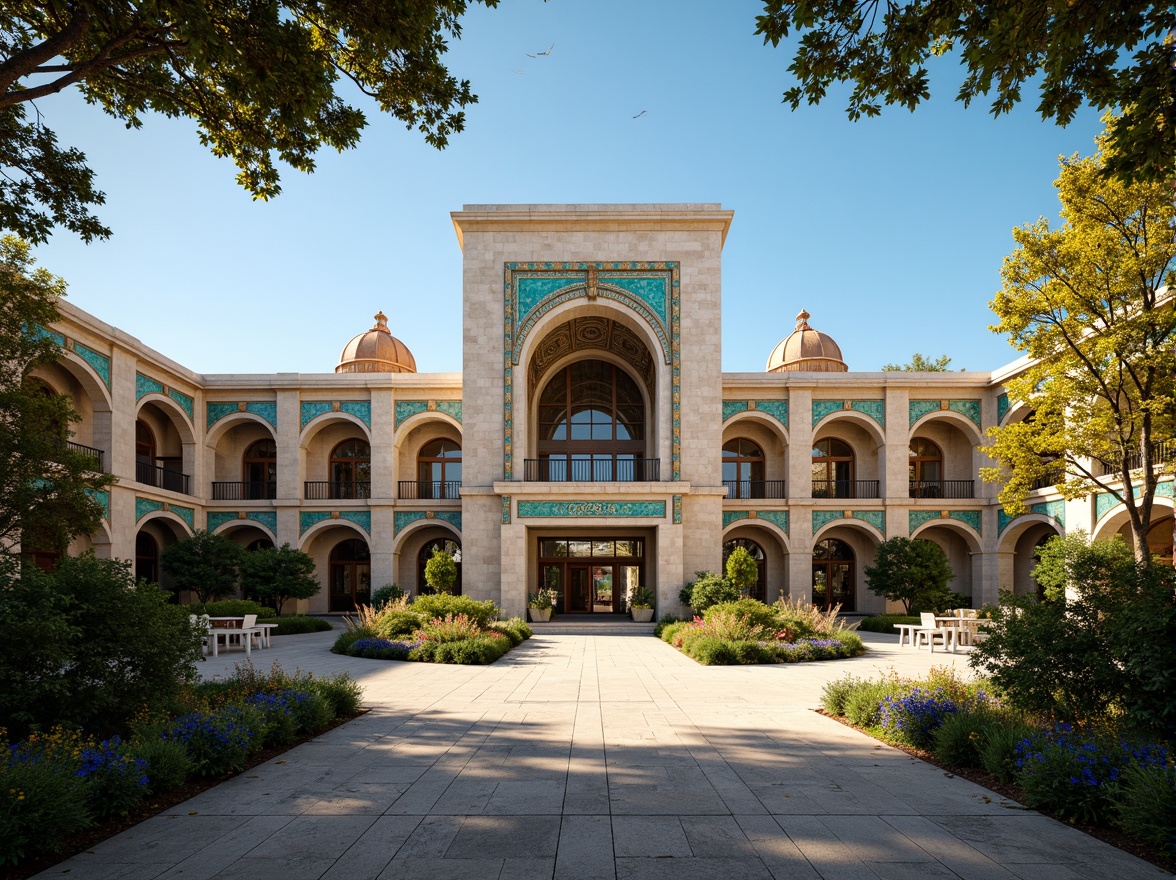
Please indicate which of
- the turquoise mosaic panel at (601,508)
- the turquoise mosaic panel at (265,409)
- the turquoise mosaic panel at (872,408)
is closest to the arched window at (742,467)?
the turquoise mosaic panel at (872,408)

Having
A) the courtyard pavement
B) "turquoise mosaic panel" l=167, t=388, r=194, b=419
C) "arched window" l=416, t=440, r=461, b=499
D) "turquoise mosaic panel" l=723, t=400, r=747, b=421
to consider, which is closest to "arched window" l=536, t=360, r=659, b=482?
"turquoise mosaic panel" l=723, t=400, r=747, b=421

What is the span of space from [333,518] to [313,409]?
4.23 metres

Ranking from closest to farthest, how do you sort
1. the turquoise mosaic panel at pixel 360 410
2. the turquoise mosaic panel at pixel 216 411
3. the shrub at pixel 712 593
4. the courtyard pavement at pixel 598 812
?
1. the courtyard pavement at pixel 598 812
2. the shrub at pixel 712 593
3. the turquoise mosaic panel at pixel 216 411
4. the turquoise mosaic panel at pixel 360 410

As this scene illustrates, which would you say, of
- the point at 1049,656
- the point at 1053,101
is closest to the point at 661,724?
Result: the point at 1049,656

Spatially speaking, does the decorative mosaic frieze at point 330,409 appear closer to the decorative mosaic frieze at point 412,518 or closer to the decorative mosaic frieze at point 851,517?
the decorative mosaic frieze at point 412,518

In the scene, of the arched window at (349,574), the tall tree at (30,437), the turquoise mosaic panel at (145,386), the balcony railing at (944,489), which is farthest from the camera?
the arched window at (349,574)

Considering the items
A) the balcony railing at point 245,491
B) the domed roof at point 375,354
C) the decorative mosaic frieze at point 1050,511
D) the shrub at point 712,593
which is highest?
the domed roof at point 375,354

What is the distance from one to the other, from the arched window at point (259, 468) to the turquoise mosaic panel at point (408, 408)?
18.9 feet

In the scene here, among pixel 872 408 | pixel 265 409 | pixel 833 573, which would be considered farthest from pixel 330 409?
pixel 833 573

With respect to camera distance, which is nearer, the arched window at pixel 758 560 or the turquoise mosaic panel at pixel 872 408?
the turquoise mosaic panel at pixel 872 408

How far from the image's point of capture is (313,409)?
→ 2678 cm

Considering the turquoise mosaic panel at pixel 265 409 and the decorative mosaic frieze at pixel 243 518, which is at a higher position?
the turquoise mosaic panel at pixel 265 409

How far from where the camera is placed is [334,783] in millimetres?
5809

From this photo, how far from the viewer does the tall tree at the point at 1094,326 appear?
547 inches
